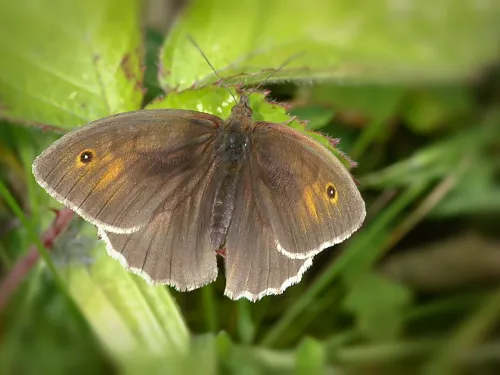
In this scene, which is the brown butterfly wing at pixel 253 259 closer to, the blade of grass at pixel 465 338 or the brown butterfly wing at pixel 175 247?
the brown butterfly wing at pixel 175 247

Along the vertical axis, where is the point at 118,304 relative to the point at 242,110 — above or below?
below

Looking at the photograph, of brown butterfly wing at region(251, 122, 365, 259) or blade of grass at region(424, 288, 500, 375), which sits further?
blade of grass at region(424, 288, 500, 375)

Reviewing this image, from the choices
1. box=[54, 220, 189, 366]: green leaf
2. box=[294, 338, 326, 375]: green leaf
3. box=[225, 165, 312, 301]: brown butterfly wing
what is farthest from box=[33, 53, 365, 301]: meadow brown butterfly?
box=[294, 338, 326, 375]: green leaf

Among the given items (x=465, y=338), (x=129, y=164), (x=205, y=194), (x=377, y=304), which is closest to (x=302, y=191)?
(x=205, y=194)

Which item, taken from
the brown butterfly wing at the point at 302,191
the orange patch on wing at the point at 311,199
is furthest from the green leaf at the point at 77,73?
the orange patch on wing at the point at 311,199

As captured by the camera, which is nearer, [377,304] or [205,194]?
[205,194]

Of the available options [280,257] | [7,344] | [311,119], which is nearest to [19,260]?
[7,344]

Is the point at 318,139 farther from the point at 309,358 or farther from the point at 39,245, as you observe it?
the point at 39,245

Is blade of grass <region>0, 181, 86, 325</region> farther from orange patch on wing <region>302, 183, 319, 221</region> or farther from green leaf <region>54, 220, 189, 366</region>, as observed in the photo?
orange patch on wing <region>302, 183, 319, 221</region>
